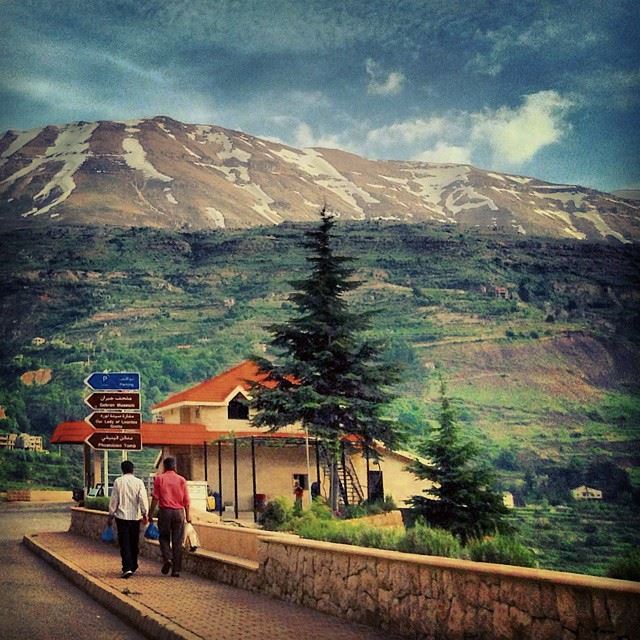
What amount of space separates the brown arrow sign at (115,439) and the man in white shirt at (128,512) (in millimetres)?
5128

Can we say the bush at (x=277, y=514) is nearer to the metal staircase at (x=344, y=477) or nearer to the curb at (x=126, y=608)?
the metal staircase at (x=344, y=477)

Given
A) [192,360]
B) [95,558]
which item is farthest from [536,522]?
[95,558]

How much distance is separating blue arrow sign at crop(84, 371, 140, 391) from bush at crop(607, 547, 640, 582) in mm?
10273

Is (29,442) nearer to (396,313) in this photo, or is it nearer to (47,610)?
(396,313)

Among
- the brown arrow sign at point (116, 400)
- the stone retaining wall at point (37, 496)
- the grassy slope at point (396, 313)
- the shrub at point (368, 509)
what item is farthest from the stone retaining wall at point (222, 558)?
the grassy slope at point (396, 313)

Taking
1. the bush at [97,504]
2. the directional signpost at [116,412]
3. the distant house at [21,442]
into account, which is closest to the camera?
the directional signpost at [116,412]

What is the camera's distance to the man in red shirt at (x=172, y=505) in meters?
10.9

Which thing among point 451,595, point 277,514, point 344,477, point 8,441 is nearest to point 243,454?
point 344,477

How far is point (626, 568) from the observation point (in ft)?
21.6

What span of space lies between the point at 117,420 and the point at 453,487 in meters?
19.7

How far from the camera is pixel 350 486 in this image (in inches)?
1483

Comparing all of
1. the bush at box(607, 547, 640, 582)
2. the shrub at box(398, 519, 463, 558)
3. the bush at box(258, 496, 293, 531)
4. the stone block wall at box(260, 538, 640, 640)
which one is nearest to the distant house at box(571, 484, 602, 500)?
the bush at box(258, 496, 293, 531)

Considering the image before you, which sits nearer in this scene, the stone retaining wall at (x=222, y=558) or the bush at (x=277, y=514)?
the stone retaining wall at (x=222, y=558)

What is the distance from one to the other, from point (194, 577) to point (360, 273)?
154640 millimetres
